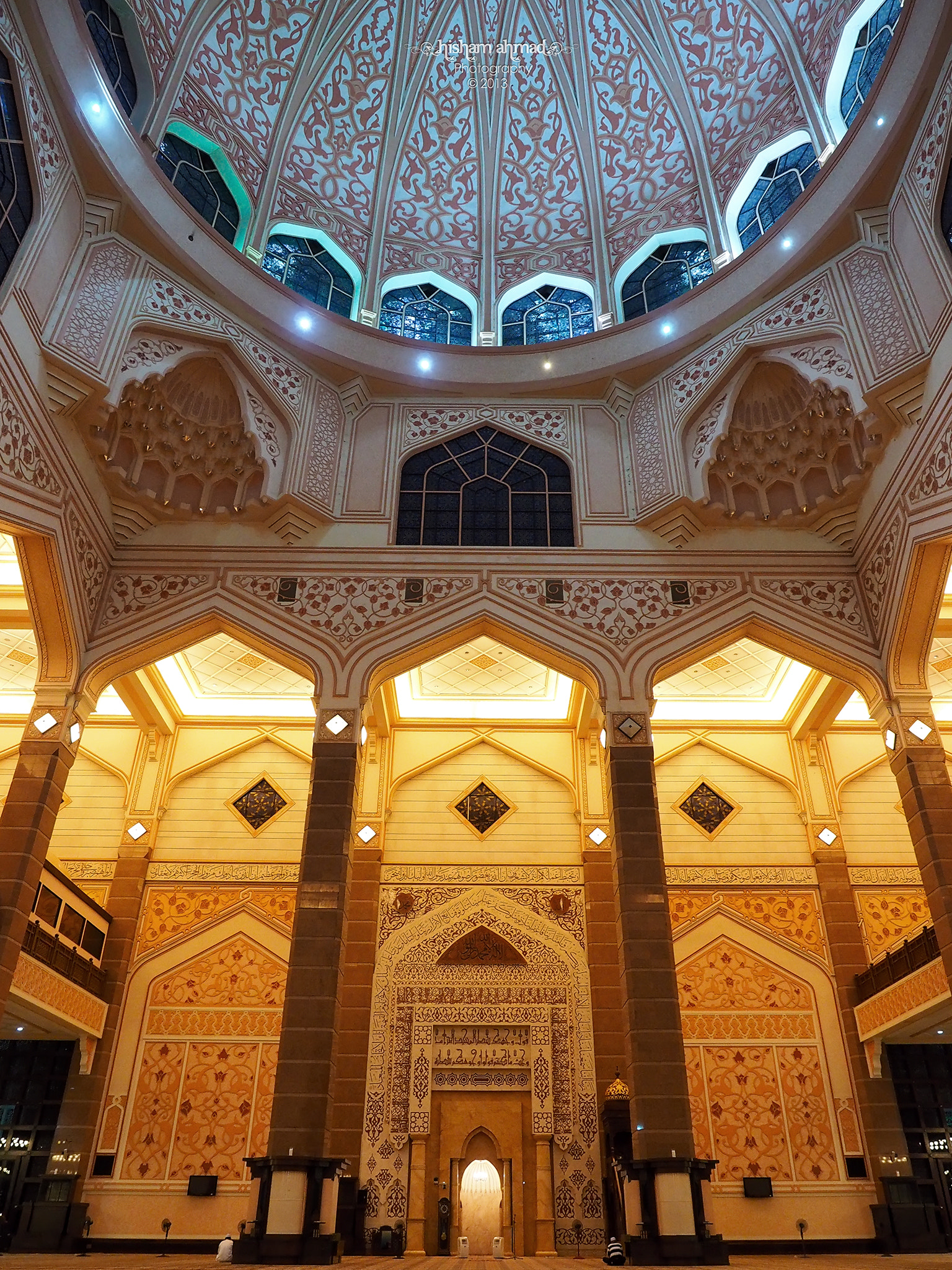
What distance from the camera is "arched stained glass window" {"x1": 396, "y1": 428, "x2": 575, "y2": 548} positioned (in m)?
10.2

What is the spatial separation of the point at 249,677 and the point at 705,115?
8.91 m

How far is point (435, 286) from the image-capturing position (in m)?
12.2

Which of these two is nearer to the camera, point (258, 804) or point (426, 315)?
point (426, 315)

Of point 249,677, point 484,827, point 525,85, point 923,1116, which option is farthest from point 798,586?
point 525,85

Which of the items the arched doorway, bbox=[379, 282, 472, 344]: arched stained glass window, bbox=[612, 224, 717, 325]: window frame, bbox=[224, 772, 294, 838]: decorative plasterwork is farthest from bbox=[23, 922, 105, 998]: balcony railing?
bbox=[612, 224, 717, 325]: window frame

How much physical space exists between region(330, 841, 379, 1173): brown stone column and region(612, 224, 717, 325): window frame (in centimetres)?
735

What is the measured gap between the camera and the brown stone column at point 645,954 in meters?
7.04

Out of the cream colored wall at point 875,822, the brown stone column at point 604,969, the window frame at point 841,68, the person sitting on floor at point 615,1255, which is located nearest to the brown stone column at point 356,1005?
the brown stone column at point 604,969

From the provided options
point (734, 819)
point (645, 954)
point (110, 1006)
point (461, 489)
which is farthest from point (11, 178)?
point (734, 819)

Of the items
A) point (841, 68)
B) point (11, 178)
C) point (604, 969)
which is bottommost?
point (604, 969)

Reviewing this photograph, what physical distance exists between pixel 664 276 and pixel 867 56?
9.77 ft

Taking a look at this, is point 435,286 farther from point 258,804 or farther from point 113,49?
point 258,804

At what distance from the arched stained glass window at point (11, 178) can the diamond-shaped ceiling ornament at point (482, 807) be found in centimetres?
775

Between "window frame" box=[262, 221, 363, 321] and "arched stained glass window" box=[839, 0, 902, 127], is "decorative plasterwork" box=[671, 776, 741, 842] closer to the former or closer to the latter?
"window frame" box=[262, 221, 363, 321]
